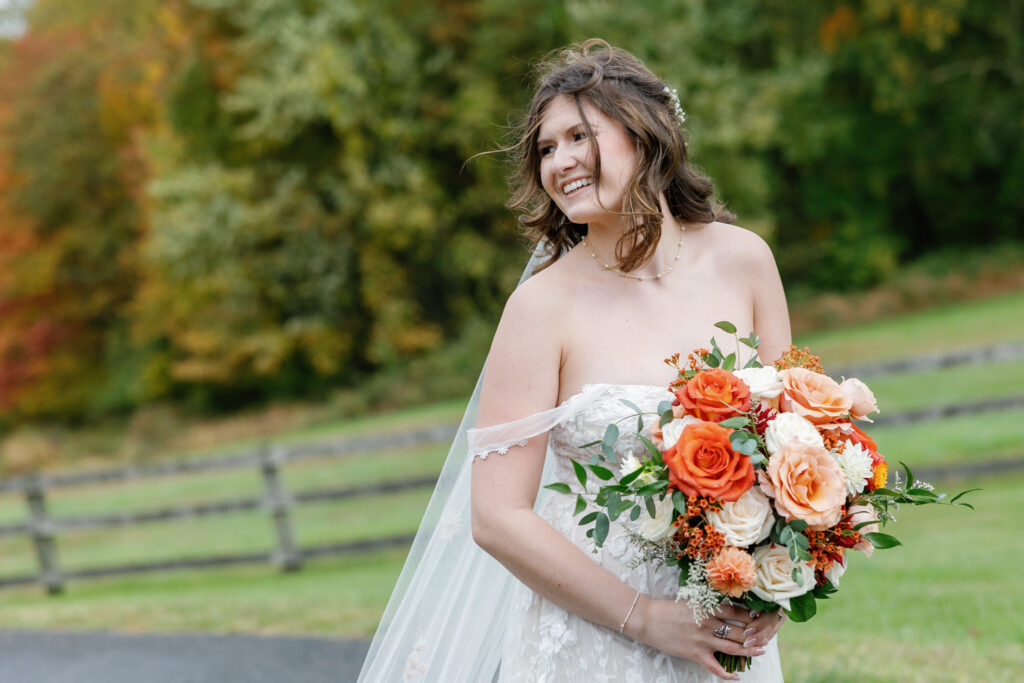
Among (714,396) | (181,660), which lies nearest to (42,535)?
(181,660)

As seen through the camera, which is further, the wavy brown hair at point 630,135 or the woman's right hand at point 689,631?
the wavy brown hair at point 630,135

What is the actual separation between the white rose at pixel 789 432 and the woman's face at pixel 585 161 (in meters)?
0.73

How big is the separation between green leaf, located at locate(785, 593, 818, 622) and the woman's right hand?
0.37ft

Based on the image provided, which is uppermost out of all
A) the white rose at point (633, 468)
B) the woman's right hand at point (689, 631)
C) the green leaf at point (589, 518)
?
the white rose at point (633, 468)

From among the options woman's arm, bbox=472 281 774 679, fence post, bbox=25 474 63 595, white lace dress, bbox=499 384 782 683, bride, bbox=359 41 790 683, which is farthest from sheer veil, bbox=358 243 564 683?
fence post, bbox=25 474 63 595

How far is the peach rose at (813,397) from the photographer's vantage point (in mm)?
2566

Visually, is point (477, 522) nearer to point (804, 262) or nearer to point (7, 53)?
point (804, 262)

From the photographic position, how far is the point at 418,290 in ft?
87.8

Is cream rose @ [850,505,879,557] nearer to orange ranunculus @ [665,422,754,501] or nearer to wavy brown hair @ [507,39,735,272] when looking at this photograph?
orange ranunculus @ [665,422,754,501]

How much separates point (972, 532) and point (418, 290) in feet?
65.0

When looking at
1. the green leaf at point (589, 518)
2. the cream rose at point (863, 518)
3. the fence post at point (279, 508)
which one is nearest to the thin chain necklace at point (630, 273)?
the green leaf at point (589, 518)

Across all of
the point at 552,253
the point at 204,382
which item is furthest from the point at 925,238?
the point at 552,253

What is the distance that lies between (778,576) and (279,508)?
838 centimetres

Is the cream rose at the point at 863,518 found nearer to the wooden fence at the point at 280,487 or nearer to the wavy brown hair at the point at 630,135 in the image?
the wavy brown hair at the point at 630,135
